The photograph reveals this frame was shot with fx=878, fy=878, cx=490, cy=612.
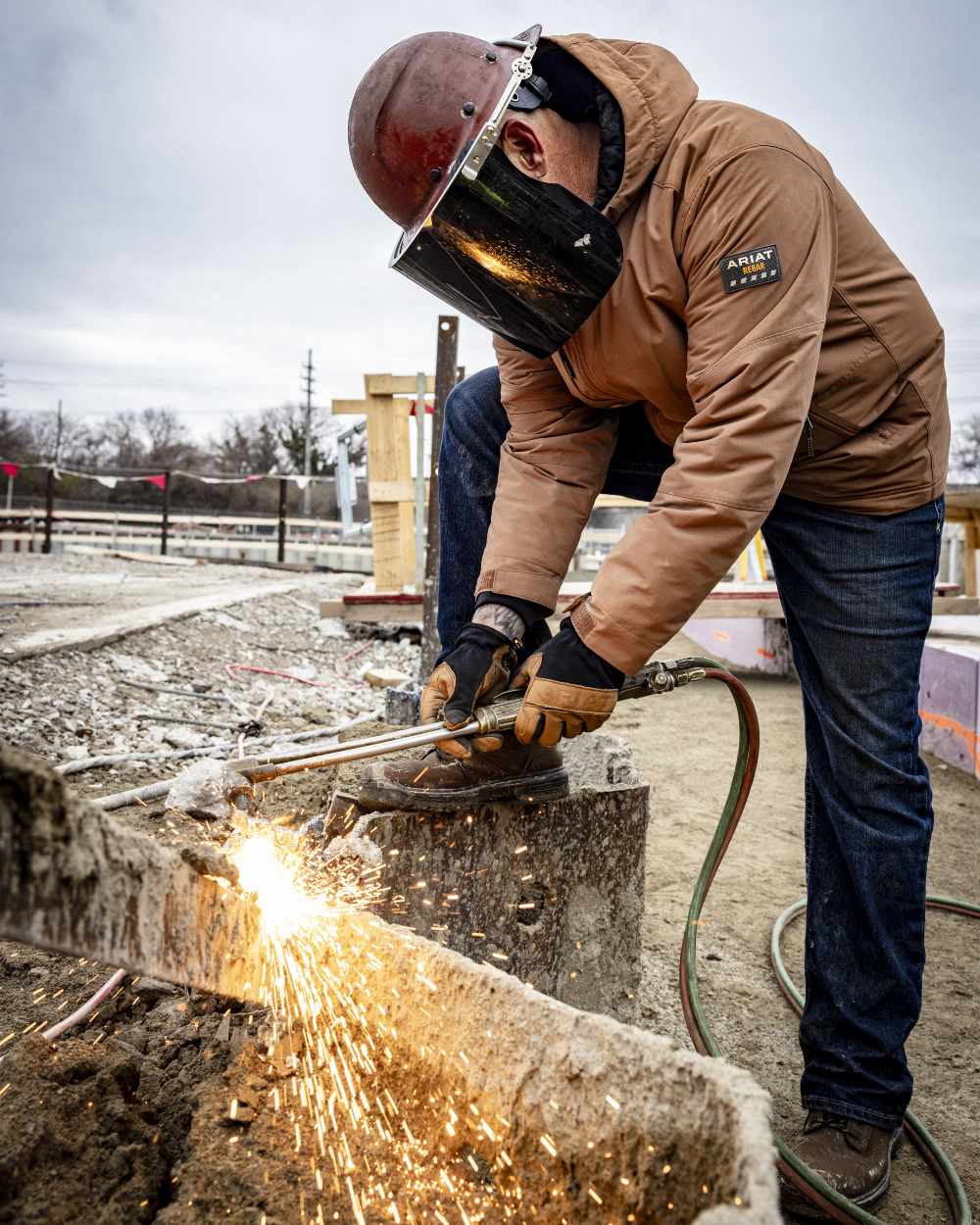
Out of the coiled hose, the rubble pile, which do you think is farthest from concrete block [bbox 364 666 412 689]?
the coiled hose

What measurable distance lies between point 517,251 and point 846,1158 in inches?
67.9

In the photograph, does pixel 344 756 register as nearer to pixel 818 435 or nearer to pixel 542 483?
pixel 542 483

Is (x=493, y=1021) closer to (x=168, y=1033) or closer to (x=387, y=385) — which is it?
(x=168, y=1033)

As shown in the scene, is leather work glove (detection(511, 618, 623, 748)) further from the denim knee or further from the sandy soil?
the sandy soil

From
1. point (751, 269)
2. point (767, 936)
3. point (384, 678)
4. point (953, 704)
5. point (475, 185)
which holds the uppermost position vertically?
point (475, 185)

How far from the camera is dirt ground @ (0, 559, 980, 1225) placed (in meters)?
1.17

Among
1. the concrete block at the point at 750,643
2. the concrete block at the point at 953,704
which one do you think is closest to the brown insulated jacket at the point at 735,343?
the concrete block at the point at 953,704

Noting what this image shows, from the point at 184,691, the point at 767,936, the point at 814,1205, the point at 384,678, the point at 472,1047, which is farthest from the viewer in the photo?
the point at 384,678

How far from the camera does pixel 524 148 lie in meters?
1.51

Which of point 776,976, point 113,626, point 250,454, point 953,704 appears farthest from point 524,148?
point 250,454

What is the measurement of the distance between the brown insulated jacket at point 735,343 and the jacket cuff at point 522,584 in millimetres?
309

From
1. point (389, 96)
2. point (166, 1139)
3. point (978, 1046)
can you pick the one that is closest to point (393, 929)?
point (166, 1139)

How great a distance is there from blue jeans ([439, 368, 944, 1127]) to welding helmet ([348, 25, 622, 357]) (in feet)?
2.00

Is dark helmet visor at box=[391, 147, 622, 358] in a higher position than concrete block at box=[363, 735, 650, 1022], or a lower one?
higher
